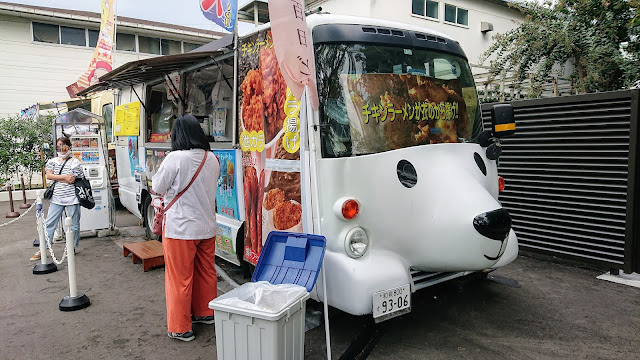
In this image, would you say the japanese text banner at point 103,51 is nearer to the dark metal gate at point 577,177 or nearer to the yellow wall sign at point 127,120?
the yellow wall sign at point 127,120

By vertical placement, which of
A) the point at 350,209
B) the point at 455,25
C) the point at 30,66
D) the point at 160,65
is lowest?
the point at 350,209

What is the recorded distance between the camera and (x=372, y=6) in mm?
13688

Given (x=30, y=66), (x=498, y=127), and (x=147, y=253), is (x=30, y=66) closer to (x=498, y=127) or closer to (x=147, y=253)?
(x=147, y=253)

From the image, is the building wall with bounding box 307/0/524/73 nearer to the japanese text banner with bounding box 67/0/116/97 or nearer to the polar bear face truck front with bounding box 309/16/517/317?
the japanese text banner with bounding box 67/0/116/97

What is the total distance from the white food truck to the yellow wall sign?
3.39 meters

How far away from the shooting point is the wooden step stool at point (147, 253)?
5.60 metres

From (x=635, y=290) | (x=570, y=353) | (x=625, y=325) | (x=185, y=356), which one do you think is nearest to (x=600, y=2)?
(x=635, y=290)

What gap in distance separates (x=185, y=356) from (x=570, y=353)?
3121 millimetres

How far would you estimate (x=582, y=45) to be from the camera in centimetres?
991

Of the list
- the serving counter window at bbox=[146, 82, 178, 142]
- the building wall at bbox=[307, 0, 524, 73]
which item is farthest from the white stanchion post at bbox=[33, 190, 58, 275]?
the building wall at bbox=[307, 0, 524, 73]

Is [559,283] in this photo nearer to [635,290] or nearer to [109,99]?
[635,290]

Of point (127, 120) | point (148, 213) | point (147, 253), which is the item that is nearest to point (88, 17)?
point (127, 120)

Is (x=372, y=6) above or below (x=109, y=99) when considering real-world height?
above

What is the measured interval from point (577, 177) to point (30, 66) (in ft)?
61.4
